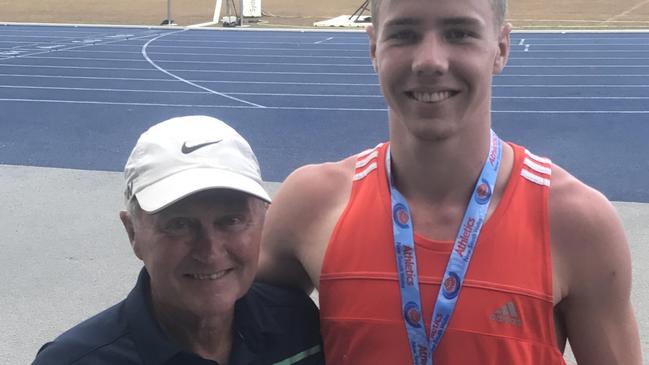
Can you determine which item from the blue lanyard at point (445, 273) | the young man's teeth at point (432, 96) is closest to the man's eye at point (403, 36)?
the young man's teeth at point (432, 96)

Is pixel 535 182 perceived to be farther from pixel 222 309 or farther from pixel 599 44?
pixel 599 44

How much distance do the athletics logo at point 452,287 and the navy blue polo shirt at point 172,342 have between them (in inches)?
13.8

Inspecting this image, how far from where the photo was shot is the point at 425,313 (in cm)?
207

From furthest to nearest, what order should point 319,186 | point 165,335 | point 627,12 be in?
point 627,12
point 319,186
point 165,335

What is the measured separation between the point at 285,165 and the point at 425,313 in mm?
6747

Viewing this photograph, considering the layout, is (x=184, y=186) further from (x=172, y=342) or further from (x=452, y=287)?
(x=452, y=287)

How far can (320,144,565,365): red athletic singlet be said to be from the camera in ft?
6.71

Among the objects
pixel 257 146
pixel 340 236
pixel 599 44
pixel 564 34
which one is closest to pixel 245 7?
pixel 564 34

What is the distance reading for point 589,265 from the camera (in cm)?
206

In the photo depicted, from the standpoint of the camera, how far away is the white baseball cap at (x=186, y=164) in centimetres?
187

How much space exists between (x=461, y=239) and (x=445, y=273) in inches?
3.3

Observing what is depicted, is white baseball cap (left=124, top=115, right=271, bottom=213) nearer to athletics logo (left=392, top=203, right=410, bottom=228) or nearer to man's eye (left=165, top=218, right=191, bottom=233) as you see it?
man's eye (left=165, top=218, right=191, bottom=233)

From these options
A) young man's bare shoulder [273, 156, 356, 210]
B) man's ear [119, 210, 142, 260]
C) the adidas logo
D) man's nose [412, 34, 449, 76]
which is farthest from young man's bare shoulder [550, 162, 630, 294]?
man's ear [119, 210, 142, 260]

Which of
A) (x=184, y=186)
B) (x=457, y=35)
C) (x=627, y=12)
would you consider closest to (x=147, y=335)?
(x=184, y=186)
